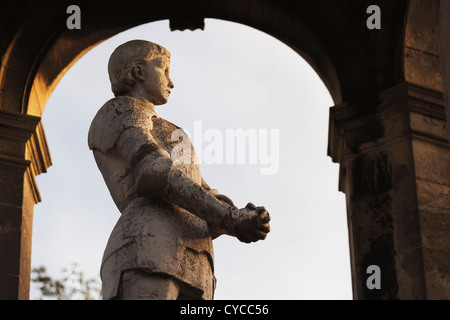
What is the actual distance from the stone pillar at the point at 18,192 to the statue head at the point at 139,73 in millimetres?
2399

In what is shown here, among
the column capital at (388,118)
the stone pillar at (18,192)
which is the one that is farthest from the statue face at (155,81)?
the column capital at (388,118)

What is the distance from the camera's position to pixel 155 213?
310 inches

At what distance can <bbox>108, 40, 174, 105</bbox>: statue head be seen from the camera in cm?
870

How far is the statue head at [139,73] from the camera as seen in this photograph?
870cm

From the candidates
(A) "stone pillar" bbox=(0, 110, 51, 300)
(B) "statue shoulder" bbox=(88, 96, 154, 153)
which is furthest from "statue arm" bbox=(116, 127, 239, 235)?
(A) "stone pillar" bbox=(0, 110, 51, 300)

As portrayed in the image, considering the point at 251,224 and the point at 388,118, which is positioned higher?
the point at 388,118

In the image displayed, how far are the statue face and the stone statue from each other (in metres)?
0.14

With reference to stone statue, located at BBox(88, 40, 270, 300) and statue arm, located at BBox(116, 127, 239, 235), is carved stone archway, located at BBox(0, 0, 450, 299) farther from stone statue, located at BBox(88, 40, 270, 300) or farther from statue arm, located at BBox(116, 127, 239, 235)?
statue arm, located at BBox(116, 127, 239, 235)

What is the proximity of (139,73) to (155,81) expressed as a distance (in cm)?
13

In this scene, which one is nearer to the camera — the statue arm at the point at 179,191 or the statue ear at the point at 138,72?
the statue arm at the point at 179,191

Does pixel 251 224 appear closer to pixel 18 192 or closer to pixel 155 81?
pixel 155 81

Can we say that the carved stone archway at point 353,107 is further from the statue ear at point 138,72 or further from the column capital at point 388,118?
the statue ear at point 138,72

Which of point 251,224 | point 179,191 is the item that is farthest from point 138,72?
point 251,224

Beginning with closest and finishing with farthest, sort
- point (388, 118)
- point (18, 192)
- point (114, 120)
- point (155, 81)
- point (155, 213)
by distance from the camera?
point (155, 213), point (114, 120), point (155, 81), point (18, 192), point (388, 118)
